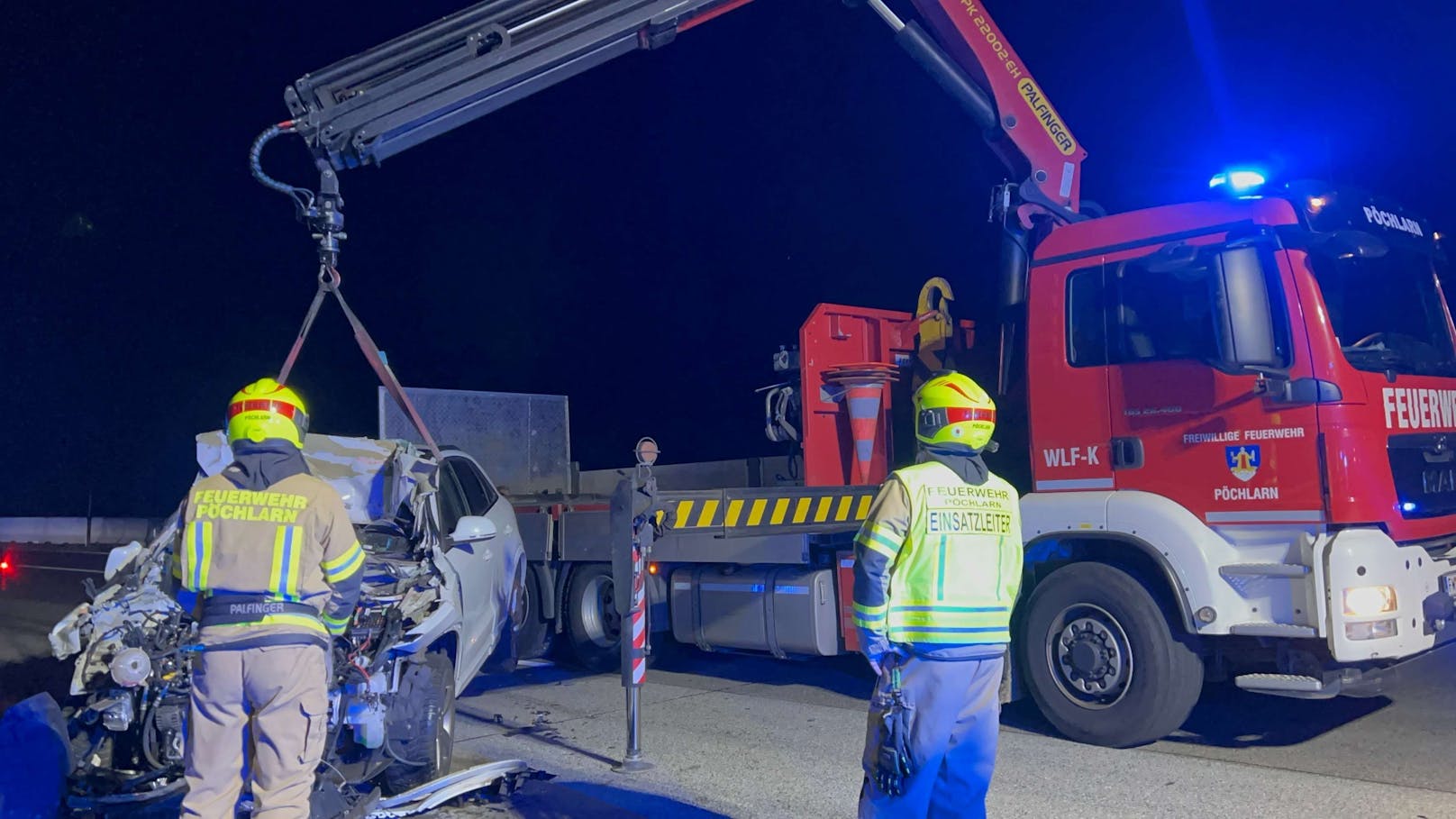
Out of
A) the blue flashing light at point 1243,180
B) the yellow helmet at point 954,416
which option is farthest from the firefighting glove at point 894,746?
the blue flashing light at point 1243,180

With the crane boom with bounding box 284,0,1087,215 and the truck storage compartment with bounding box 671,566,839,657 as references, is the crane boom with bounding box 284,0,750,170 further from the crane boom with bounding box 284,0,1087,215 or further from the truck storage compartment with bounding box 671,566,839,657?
the truck storage compartment with bounding box 671,566,839,657

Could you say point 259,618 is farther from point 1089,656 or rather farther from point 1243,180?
point 1243,180

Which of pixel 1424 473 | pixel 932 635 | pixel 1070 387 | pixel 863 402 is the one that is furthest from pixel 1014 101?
pixel 932 635

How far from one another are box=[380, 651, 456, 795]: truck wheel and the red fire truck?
256 cm

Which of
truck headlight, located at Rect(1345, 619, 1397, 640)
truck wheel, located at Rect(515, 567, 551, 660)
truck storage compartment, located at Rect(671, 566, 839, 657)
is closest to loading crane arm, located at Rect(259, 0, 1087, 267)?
truck storage compartment, located at Rect(671, 566, 839, 657)

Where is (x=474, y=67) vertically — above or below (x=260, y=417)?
above

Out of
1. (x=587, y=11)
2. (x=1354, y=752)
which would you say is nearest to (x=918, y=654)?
(x=1354, y=752)

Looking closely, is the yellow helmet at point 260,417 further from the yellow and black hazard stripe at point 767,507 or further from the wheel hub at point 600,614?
the wheel hub at point 600,614

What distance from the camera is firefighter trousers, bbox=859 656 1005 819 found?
3.58 meters

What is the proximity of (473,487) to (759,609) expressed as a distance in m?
2.30

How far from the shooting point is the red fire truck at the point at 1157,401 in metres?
5.67

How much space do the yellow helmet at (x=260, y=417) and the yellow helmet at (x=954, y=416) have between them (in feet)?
7.96

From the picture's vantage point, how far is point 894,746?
140 inches

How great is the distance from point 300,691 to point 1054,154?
6.10 metres
